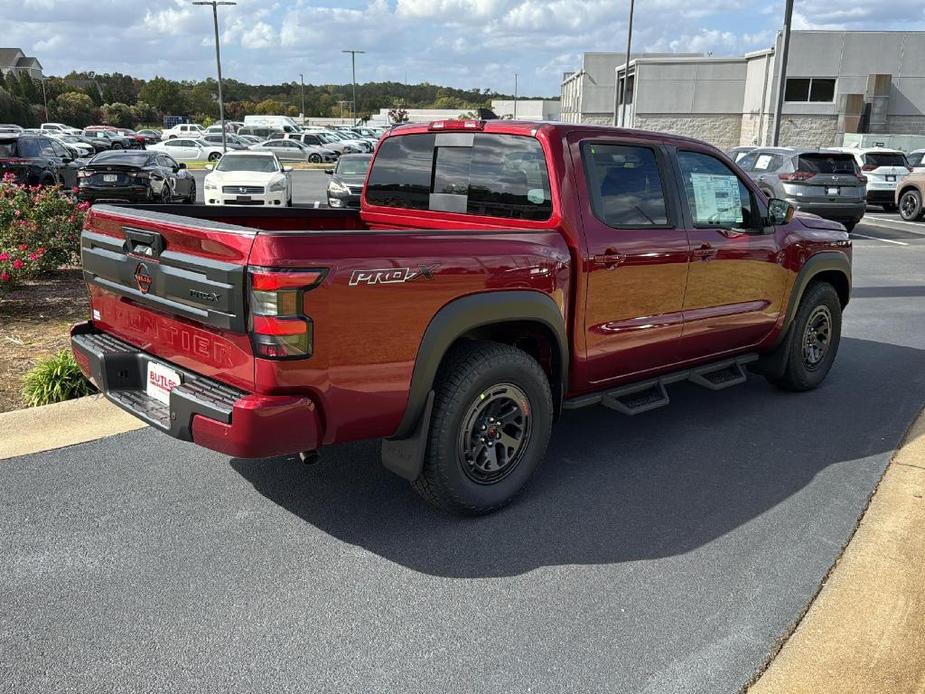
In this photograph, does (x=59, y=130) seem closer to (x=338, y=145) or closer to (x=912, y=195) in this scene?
(x=338, y=145)

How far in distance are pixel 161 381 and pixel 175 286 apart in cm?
49

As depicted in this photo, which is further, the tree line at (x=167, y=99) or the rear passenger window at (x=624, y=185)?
the tree line at (x=167, y=99)

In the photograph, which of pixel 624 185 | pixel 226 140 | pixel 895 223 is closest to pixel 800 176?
pixel 895 223

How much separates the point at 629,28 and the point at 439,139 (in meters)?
39.4

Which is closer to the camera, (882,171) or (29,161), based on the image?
(29,161)

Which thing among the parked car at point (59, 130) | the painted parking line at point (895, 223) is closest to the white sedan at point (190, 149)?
the parked car at point (59, 130)

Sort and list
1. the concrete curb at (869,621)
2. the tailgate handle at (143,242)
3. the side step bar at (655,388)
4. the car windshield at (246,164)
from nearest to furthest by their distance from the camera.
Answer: the concrete curb at (869,621) → the tailgate handle at (143,242) → the side step bar at (655,388) → the car windshield at (246,164)

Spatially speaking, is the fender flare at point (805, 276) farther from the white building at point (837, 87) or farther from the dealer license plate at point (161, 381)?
the white building at point (837, 87)

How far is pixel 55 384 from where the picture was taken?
538 centimetres

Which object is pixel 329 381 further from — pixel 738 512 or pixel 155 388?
pixel 738 512

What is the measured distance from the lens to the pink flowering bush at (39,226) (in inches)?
309

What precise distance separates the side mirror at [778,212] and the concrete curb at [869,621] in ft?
6.55

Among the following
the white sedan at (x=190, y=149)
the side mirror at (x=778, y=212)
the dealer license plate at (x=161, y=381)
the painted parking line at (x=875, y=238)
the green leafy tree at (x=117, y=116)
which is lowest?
the painted parking line at (x=875, y=238)

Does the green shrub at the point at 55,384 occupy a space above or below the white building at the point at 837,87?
below
